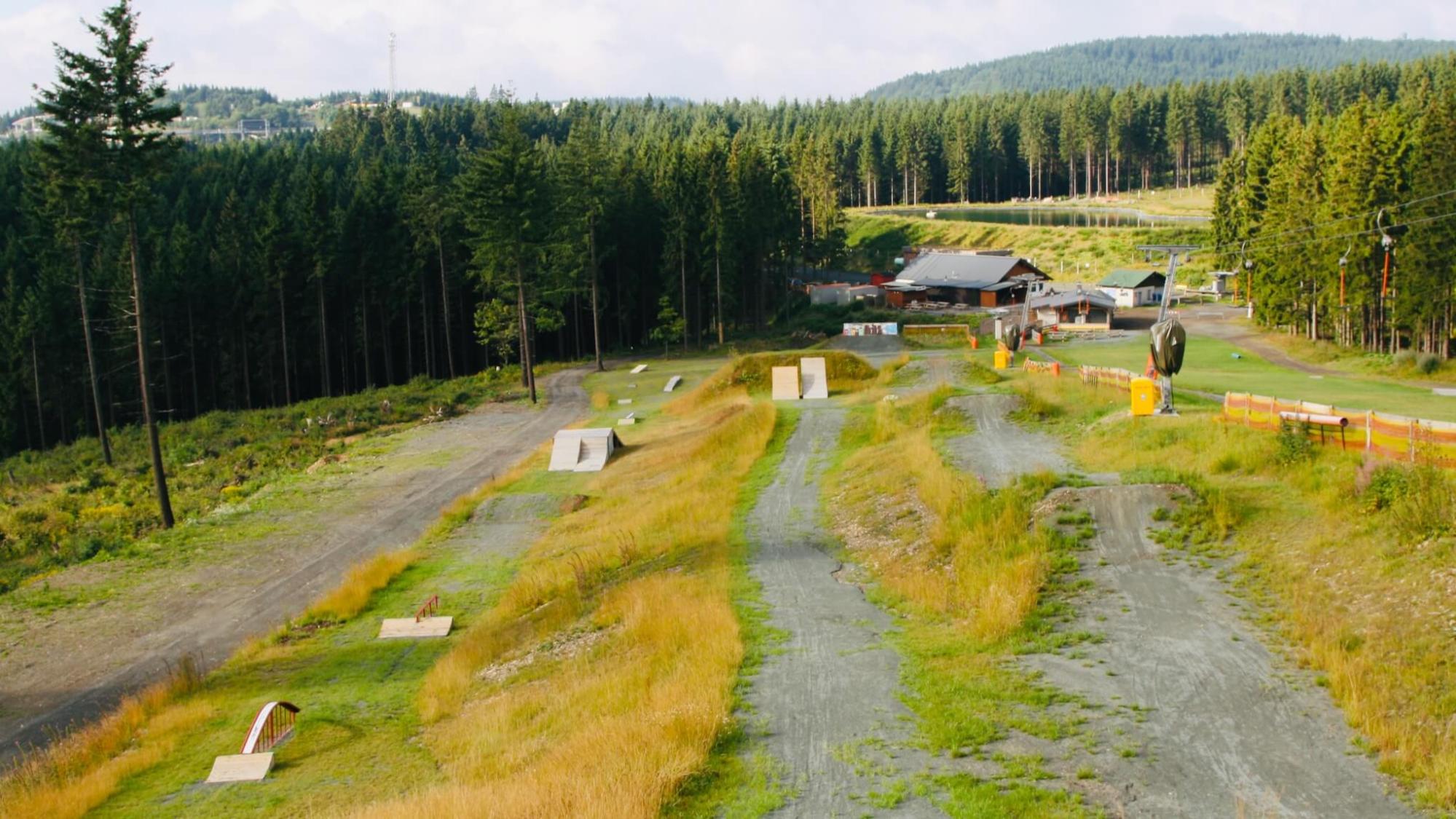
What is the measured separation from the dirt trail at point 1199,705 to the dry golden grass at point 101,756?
43.7 ft

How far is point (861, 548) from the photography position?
78.1ft

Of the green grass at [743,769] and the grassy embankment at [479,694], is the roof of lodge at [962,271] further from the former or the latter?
the green grass at [743,769]

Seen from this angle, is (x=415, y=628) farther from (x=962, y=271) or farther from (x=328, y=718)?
(x=962, y=271)

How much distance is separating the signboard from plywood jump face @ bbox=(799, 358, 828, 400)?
105 feet

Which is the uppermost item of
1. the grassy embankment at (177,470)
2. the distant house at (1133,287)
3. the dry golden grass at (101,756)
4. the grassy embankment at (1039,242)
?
the grassy embankment at (1039,242)

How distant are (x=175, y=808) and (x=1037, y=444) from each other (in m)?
23.1

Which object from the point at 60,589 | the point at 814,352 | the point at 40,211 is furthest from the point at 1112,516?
the point at 40,211

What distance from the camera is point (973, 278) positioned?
333ft

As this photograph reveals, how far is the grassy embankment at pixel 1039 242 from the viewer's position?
4523 inches

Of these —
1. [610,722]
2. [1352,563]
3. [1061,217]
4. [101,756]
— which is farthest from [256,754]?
[1061,217]

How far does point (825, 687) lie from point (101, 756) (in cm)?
1145

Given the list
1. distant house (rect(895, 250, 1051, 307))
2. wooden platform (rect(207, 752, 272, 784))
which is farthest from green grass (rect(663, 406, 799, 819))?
distant house (rect(895, 250, 1051, 307))

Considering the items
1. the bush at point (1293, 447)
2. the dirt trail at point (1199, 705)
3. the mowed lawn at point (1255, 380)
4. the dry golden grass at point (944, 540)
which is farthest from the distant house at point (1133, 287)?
the dirt trail at point (1199, 705)

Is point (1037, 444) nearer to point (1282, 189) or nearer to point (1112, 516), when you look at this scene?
point (1112, 516)
